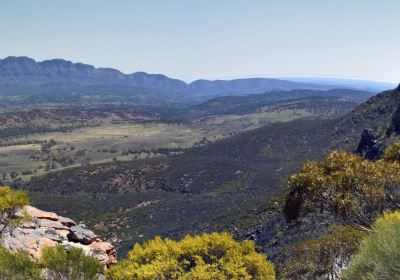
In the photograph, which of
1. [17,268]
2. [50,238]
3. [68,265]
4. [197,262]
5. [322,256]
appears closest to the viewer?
[17,268]

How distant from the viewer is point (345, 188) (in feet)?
67.0

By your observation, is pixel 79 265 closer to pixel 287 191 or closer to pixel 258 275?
pixel 258 275

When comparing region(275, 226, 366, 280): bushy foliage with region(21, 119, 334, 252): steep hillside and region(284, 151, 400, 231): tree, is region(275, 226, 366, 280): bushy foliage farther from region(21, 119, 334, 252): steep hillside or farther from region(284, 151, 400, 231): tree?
region(21, 119, 334, 252): steep hillside

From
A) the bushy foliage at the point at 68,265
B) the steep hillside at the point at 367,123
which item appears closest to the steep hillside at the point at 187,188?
the steep hillside at the point at 367,123

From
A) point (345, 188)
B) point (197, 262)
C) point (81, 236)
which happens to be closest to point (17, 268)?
point (197, 262)

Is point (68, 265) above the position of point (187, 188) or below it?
above

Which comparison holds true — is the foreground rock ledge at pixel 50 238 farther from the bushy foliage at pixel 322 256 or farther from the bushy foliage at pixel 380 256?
the bushy foliage at pixel 380 256

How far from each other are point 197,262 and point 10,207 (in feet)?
45.7

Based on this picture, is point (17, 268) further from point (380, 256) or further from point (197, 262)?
point (380, 256)

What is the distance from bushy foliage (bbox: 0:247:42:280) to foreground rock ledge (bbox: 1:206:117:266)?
478 cm

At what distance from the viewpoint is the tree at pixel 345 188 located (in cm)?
2019

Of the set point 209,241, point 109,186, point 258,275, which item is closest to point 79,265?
point 209,241

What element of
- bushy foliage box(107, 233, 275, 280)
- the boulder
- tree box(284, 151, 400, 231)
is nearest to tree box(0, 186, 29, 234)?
the boulder

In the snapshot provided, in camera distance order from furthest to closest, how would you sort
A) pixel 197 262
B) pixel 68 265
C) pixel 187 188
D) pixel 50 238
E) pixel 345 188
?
pixel 187 188
pixel 50 238
pixel 68 265
pixel 197 262
pixel 345 188
